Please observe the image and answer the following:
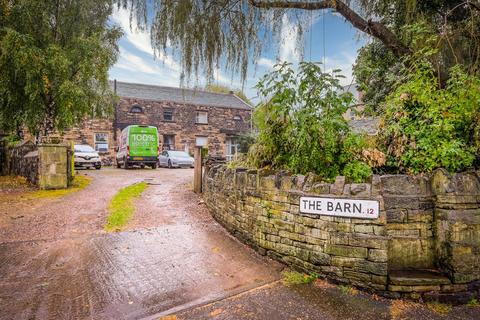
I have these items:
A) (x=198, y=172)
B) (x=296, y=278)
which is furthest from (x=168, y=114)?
(x=296, y=278)

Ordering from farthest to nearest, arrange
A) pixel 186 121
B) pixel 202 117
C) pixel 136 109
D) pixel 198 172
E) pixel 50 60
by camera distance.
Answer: pixel 202 117, pixel 186 121, pixel 136 109, pixel 50 60, pixel 198 172

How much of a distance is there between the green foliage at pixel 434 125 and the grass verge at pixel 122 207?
475 cm

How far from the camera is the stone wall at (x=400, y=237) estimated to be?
3.03 m

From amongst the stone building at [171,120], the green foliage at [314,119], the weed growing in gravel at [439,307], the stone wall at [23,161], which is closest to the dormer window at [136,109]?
the stone building at [171,120]

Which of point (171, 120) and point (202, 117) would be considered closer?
point (171, 120)

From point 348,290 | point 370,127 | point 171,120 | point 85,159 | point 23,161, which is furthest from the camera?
point 171,120

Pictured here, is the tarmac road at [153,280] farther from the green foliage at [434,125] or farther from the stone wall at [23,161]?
the stone wall at [23,161]

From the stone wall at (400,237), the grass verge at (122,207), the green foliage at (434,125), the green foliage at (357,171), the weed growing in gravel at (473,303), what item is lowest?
the weed growing in gravel at (473,303)

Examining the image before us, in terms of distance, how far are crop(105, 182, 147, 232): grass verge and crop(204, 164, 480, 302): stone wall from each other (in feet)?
11.5

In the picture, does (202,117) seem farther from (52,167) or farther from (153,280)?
(153,280)

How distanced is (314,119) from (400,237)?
1713 millimetres

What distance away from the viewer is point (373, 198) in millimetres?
3168

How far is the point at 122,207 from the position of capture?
268 inches

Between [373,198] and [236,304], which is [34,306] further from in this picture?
[373,198]
